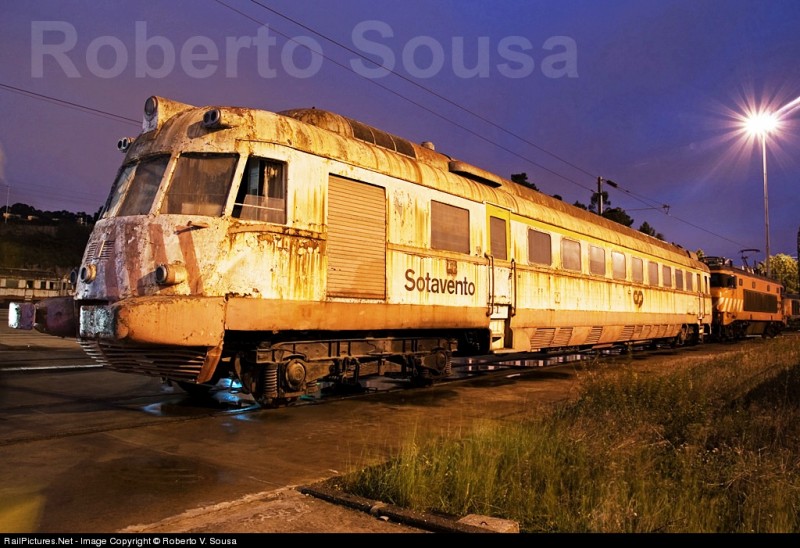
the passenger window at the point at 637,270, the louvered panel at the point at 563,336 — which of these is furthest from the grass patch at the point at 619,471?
the passenger window at the point at 637,270

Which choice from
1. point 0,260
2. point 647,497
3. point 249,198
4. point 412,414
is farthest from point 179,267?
point 0,260

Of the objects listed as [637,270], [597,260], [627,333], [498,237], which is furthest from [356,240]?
[637,270]

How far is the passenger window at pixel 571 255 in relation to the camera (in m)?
13.3

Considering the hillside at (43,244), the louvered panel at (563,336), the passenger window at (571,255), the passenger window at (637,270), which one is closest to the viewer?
the louvered panel at (563,336)

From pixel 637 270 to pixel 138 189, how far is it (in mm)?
14312

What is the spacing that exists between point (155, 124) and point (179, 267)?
225cm

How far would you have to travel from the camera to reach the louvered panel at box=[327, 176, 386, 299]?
7637mm

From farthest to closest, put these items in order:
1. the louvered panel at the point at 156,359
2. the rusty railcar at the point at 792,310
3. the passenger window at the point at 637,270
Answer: the rusty railcar at the point at 792,310 < the passenger window at the point at 637,270 < the louvered panel at the point at 156,359

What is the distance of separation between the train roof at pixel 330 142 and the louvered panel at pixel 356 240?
44 cm

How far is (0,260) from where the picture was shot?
64.6 meters

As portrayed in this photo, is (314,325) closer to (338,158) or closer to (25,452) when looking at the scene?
(338,158)

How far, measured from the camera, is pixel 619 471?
446 centimetres

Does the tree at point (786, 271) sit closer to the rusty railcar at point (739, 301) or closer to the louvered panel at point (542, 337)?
the rusty railcar at point (739, 301)

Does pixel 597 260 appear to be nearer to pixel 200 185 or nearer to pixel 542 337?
pixel 542 337
